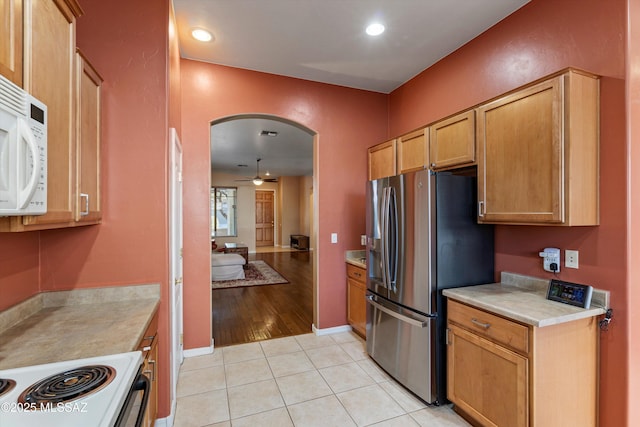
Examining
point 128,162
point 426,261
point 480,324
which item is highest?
point 128,162

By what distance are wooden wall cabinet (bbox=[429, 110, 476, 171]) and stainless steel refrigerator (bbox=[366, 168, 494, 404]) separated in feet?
0.54

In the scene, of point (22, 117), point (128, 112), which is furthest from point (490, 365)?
point (128, 112)

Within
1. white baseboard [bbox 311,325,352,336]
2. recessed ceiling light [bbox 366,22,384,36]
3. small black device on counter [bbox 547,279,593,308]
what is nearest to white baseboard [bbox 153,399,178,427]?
white baseboard [bbox 311,325,352,336]

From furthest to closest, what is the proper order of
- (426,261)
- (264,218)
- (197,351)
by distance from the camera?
(264,218) < (197,351) < (426,261)

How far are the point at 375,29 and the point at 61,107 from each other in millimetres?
2269

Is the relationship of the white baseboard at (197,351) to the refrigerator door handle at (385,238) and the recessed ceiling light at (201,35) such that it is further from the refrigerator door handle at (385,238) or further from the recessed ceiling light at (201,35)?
the recessed ceiling light at (201,35)

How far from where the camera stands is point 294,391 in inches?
94.5

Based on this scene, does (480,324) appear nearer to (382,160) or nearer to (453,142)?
(453,142)

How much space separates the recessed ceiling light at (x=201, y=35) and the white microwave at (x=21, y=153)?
181 centimetres

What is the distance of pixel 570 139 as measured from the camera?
1654 mm

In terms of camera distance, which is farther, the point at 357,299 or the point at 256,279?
the point at 256,279

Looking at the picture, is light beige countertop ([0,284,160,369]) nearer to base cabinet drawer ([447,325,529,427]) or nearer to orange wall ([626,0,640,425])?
base cabinet drawer ([447,325,529,427])

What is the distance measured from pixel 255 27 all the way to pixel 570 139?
7.83 feet

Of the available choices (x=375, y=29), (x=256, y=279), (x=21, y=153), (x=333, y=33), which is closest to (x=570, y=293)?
(x=375, y=29)
